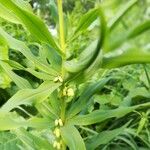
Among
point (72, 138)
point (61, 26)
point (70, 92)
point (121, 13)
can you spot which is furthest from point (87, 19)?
point (121, 13)

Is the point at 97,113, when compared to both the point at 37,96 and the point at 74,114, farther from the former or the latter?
the point at 37,96

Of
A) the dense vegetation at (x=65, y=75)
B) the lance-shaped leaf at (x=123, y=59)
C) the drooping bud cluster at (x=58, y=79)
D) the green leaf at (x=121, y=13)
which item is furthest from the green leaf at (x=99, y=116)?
the green leaf at (x=121, y=13)

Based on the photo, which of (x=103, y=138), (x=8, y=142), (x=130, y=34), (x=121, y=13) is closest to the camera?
(x=130, y=34)

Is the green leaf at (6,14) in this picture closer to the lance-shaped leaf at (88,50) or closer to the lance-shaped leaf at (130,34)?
the lance-shaped leaf at (88,50)

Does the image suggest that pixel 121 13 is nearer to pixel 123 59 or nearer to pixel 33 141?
pixel 123 59

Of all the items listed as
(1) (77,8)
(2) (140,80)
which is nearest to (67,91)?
(2) (140,80)

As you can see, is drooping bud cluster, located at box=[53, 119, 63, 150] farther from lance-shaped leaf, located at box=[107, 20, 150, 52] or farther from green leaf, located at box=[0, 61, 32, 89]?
lance-shaped leaf, located at box=[107, 20, 150, 52]
